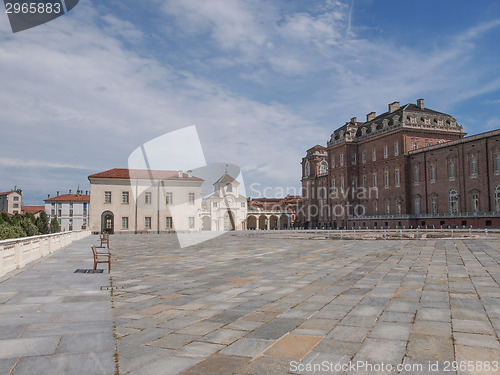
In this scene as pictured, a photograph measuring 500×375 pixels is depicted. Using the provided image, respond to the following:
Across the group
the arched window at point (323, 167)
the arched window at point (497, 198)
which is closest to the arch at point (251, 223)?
the arched window at point (323, 167)

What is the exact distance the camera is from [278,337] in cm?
446

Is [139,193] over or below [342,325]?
over

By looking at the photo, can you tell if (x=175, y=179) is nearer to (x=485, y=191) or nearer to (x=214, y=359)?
(x=485, y=191)

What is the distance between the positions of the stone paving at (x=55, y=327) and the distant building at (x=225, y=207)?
202 feet

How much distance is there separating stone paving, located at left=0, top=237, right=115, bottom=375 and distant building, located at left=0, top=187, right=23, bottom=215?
4226 inches

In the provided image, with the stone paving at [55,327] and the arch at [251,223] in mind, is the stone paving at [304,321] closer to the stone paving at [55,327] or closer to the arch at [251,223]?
the stone paving at [55,327]

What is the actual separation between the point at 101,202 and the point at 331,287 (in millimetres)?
43187

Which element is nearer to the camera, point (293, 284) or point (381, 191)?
point (293, 284)

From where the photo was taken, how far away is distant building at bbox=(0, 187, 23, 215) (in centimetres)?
10025

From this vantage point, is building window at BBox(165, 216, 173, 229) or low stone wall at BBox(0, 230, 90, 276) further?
building window at BBox(165, 216, 173, 229)

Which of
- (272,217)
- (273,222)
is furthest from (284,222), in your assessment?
(272,217)

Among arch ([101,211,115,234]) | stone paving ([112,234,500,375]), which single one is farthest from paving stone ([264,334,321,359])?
arch ([101,211,115,234])

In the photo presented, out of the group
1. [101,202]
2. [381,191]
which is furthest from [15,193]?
[381,191]

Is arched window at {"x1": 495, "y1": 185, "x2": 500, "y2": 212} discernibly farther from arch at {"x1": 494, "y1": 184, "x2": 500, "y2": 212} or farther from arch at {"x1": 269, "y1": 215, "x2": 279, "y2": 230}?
arch at {"x1": 269, "y1": 215, "x2": 279, "y2": 230}
